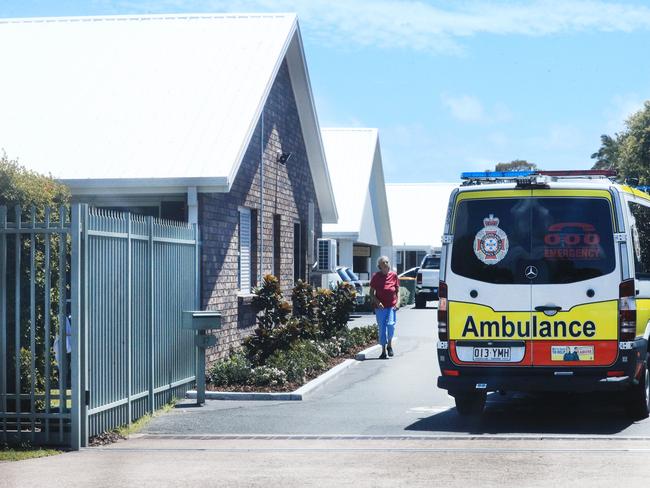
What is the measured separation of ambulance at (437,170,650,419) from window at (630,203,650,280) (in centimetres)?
6

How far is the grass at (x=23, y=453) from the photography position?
35.1 feet

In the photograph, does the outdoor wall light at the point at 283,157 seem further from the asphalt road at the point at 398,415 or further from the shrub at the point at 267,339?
the asphalt road at the point at 398,415

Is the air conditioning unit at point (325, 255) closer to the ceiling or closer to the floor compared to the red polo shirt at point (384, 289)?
closer to the ceiling

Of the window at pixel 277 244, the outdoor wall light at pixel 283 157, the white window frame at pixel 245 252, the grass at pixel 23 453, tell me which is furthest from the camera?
the window at pixel 277 244

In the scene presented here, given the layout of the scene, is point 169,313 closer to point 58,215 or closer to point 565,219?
point 58,215

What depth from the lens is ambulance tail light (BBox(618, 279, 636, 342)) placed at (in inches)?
464

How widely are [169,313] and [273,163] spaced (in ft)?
25.2

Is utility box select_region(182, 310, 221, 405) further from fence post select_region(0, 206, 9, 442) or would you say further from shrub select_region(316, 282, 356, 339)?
shrub select_region(316, 282, 356, 339)

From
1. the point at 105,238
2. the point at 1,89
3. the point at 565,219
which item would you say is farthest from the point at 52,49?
the point at 565,219

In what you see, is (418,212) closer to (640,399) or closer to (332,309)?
(332,309)

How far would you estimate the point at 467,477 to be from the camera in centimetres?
927

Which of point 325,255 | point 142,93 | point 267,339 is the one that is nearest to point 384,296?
point 267,339

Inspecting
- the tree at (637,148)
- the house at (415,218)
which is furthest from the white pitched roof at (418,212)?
the tree at (637,148)


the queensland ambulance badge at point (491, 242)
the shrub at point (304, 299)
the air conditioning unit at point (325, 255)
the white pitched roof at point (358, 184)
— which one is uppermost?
the white pitched roof at point (358, 184)
